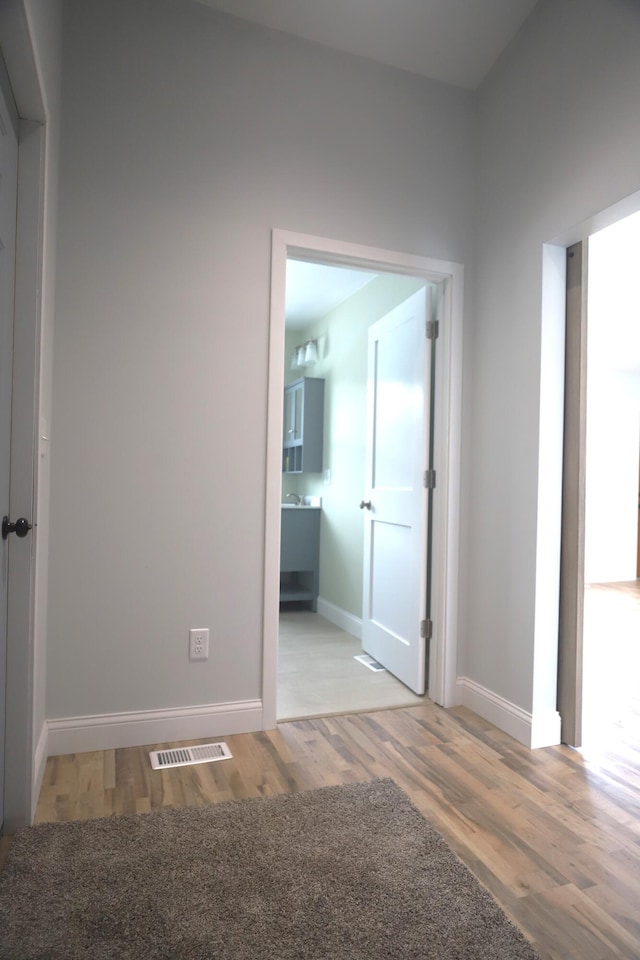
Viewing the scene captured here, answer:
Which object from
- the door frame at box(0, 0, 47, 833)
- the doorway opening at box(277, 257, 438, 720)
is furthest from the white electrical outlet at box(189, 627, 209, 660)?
the door frame at box(0, 0, 47, 833)

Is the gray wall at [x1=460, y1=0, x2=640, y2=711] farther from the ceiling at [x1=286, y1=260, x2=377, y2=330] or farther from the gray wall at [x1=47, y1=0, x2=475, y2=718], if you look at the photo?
the ceiling at [x1=286, y1=260, x2=377, y2=330]

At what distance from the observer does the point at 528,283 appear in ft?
7.98

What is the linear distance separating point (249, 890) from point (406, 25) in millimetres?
3147

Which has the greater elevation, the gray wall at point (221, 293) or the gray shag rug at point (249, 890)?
the gray wall at point (221, 293)

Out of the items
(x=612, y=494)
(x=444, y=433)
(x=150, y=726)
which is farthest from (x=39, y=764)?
(x=612, y=494)

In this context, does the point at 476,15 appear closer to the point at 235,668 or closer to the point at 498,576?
the point at 498,576

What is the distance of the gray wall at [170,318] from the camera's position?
2.19 m

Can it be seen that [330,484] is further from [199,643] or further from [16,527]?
[16,527]

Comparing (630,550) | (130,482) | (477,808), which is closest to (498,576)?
(477,808)

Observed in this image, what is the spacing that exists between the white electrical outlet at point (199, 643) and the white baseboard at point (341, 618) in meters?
1.84

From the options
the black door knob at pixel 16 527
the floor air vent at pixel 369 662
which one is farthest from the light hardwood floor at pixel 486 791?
the black door knob at pixel 16 527

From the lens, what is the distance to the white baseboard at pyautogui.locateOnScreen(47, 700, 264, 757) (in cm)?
218

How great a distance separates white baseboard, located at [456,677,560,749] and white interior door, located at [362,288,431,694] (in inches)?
10.3

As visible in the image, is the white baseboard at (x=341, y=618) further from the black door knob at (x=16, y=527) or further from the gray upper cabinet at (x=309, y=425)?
the black door knob at (x=16, y=527)
